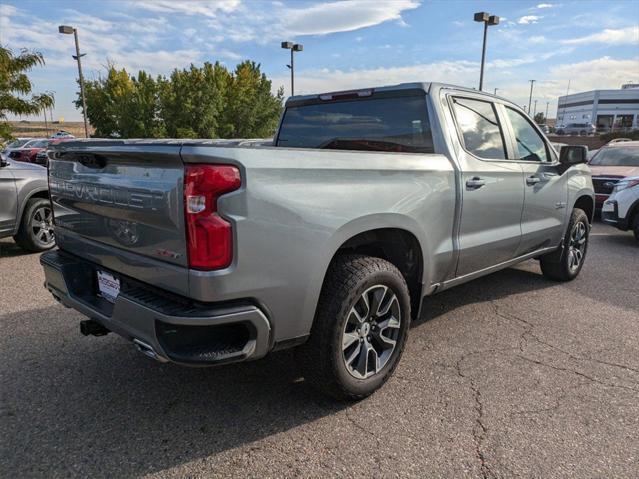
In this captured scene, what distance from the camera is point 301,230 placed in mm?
2451

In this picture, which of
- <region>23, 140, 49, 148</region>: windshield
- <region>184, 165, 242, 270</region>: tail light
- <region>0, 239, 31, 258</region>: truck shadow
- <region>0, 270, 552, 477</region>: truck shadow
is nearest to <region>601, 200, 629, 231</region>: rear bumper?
<region>0, 270, 552, 477</region>: truck shadow

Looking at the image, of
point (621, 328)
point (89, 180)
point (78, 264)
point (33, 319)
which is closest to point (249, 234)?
point (89, 180)

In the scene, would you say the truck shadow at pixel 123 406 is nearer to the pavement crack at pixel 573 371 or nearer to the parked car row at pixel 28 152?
the pavement crack at pixel 573 371

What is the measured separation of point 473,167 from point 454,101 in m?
0.53

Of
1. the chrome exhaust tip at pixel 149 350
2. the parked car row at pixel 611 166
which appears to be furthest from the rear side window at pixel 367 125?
the parked car row at pixel 611 166

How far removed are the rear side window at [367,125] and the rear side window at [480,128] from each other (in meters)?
0.35

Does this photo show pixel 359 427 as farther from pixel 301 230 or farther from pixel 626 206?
pixel 626 206

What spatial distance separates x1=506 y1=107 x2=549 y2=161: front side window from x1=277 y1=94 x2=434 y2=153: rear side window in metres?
1.24

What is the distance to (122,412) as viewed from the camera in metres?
2.84

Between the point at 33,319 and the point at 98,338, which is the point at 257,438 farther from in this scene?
the point at 33,319

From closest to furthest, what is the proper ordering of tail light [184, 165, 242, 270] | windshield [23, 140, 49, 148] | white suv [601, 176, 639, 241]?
tail light [184, 165, 242, 270], white suv [601, 176, 639, 241], windshield [23, 140, 49, 148]

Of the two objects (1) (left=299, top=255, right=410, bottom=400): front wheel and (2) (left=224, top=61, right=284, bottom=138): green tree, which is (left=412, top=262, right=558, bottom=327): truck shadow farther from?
(2) (left=224, top=61, right=284, bottom=138): green tree

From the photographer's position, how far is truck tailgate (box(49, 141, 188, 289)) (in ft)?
7.38

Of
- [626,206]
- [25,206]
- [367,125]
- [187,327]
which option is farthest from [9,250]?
[626,206]
